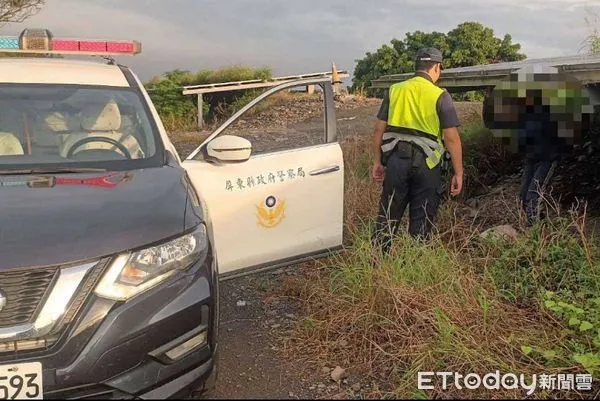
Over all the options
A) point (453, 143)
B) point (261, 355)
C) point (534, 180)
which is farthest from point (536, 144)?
point (261, 355)

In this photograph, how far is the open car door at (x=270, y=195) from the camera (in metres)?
3.70

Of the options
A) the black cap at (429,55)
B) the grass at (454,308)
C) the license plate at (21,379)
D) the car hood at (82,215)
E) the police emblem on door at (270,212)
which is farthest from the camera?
the black cap at (429,55)

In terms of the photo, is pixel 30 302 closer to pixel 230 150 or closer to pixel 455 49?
pixel 230 150

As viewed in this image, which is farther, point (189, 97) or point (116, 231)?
point (189, 97)

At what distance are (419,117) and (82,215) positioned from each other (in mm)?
2633

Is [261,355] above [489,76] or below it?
below

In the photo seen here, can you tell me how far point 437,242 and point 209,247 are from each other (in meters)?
2.09

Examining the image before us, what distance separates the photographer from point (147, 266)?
2.45 meters

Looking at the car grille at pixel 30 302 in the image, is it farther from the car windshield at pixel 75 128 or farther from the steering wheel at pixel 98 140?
the steering wheel at pixel 98 140

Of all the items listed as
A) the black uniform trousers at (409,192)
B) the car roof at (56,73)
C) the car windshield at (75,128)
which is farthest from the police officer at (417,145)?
the car roof at (56,73)

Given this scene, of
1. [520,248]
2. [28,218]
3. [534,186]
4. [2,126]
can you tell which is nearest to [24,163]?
[2,126]

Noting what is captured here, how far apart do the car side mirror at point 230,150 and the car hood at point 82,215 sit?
552 mm

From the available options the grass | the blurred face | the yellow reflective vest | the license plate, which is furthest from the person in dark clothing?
the license plate

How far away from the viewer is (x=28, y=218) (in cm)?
250
